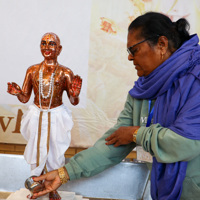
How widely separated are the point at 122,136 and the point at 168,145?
21cm

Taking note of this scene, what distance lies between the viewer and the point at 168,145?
93 cm

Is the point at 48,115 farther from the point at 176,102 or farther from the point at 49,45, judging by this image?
the point at 176,102

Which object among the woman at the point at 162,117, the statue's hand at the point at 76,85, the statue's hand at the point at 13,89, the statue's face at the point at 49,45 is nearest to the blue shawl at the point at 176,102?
the woman at the point at 162,117

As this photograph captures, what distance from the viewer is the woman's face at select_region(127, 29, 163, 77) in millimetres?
1065

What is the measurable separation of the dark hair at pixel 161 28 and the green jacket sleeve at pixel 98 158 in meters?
0.31

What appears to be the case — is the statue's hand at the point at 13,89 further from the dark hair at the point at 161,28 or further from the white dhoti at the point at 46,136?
the dark hair at the point at 161,28

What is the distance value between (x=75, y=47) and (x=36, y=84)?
1320 mm

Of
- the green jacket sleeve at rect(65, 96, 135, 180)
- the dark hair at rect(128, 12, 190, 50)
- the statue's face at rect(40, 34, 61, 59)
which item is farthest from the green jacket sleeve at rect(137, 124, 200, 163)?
the statue's face at rect(40, 34, 61, 59)

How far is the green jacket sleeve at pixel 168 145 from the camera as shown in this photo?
0.92m

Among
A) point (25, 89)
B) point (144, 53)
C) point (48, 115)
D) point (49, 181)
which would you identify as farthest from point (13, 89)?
point (144, 53)

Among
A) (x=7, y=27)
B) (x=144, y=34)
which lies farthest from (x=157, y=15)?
(x=7, y=27)

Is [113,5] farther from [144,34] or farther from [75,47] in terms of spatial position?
[144,34]

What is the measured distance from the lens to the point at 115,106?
2400 mm

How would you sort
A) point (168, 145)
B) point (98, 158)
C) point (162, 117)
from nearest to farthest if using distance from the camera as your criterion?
point (168, 145), point (162, 117), point (98, 158)
